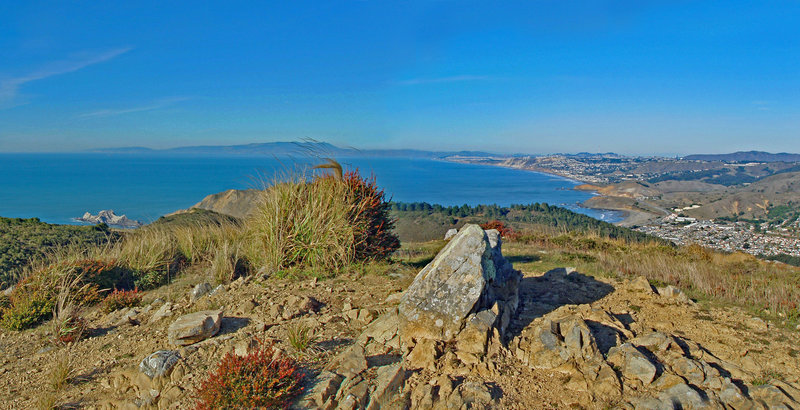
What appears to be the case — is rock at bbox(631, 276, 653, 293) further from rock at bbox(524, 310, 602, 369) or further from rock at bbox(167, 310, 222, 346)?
rock at bbox(167, 310, 222, 346)

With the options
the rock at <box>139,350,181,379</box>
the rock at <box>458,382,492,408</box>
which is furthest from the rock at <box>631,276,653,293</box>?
the rock at <box>139,350,181,379</box>

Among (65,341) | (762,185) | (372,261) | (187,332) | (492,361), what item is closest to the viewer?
(492,361)

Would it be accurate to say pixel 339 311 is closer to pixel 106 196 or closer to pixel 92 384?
pixel 92 384

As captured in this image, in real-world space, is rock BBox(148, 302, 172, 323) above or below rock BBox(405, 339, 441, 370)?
below

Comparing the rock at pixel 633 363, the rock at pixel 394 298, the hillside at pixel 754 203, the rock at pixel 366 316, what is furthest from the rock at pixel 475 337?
the hillside at pixel 754 203

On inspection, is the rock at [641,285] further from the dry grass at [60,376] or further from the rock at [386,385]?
the dry grass at [60,376]

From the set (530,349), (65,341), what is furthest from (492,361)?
(65,341)
